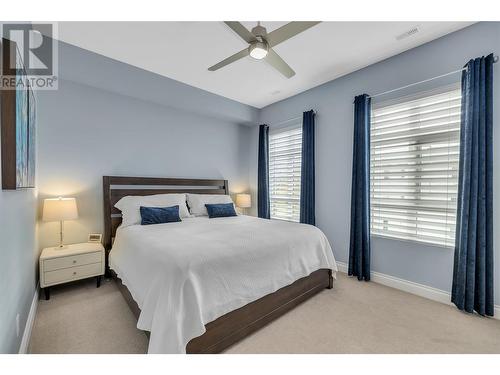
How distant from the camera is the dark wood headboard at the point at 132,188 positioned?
3.18m

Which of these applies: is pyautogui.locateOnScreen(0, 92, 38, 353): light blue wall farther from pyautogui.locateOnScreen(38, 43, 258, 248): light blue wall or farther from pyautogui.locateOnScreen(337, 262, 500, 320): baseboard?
pyautogui.locateOnScreen(337, 262, 500, 320): baseboard

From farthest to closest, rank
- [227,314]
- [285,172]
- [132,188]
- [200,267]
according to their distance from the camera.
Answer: [285,172], [132,188], [227,314], [200,267]

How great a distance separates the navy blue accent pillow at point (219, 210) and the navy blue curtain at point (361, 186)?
188 cm

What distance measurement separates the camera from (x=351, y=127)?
10.8ft

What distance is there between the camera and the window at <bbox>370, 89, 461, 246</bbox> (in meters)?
2.45

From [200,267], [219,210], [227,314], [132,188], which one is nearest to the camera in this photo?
[200,267]

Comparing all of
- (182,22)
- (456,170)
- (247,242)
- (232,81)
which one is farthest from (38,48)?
(456,170)

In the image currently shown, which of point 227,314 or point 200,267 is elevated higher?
point 200,267

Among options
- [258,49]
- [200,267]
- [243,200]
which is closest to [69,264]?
[200,267]

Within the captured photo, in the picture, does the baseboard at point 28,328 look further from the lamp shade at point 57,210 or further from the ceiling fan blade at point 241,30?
the ceiling fan blade at point 241,30

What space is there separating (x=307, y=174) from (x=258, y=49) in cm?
228

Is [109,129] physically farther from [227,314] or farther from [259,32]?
[227,314]

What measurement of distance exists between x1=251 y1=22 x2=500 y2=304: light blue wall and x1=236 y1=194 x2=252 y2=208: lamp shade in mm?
1480

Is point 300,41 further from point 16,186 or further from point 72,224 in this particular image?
point 72,224
